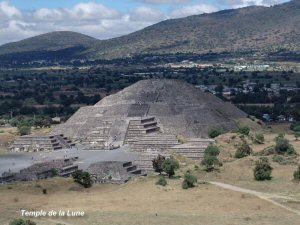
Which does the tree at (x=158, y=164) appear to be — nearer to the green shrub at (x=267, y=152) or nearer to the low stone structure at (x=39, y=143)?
the green shrub at (x=267, y=152)

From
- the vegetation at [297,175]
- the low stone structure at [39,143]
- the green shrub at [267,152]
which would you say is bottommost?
the low stone structure at [39,143]

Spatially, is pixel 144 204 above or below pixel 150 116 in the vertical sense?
below

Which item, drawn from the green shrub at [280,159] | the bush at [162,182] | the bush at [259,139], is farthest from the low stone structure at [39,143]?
the green shrub at [280,159]

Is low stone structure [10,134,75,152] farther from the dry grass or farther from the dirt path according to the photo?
the dirt path

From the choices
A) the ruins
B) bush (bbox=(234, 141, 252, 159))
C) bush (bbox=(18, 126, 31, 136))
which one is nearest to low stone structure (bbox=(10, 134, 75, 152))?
the ruins

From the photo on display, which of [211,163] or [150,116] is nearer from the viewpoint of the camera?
[211,163]

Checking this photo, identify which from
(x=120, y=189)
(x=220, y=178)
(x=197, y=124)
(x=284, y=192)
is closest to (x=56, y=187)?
(x=120, y=189)

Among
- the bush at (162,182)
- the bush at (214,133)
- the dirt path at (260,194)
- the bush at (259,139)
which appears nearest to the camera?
the dirt path at (260,194)

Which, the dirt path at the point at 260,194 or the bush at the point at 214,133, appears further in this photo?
the bush at the point at 214,133

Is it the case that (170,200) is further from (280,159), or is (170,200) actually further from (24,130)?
(24,130)

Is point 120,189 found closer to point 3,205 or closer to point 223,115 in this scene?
point 3,205

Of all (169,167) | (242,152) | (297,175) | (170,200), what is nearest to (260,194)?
(297,175)
